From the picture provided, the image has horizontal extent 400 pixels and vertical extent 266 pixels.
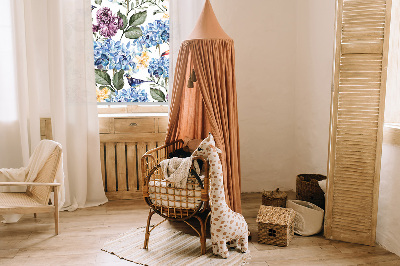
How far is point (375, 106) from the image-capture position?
2.65 meters

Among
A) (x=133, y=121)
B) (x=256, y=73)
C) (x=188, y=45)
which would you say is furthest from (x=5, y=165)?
(x=256, y=73)

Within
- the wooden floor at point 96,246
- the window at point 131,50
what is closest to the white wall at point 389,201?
the wooden floor at point 96,246

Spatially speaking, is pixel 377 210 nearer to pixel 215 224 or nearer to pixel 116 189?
pixel 215 224

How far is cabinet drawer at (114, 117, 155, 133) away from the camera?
377 cm

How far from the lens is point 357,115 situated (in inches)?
106

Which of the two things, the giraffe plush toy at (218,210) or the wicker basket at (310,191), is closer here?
the giraffe plush toy at (218,210)

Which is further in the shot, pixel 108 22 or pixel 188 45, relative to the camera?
pixel 108 22

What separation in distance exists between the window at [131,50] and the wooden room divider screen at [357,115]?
6.50ft

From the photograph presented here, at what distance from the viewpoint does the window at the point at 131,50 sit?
13.0 feet

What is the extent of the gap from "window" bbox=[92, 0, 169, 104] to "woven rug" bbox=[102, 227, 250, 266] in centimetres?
166

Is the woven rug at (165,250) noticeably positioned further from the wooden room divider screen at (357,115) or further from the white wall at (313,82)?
the white wall at (313,82)

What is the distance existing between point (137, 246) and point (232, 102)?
1.32 meters

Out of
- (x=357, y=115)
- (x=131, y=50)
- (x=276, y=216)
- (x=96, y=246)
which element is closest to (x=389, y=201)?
(x=357, y=115)

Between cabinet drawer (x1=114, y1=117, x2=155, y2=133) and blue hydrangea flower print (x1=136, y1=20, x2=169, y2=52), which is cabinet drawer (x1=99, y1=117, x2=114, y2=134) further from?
blue hydrangea flower print (x1=136, y1=20, x2=169, y2=52)
